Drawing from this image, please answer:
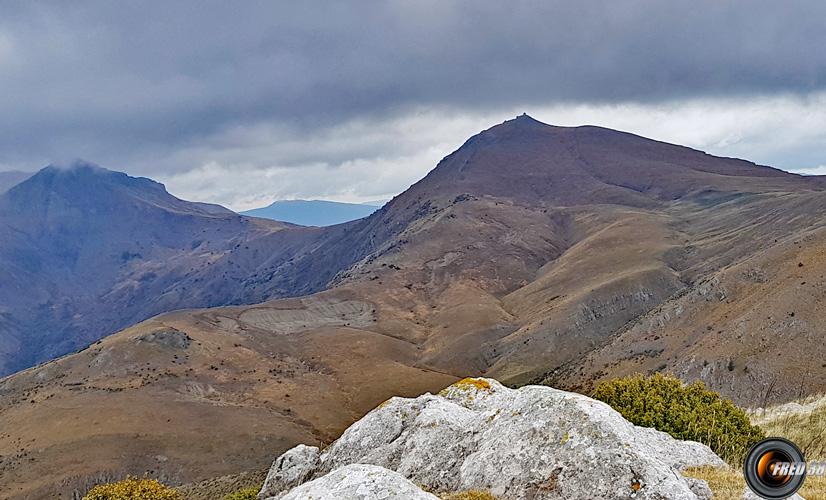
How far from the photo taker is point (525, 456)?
9.94 m

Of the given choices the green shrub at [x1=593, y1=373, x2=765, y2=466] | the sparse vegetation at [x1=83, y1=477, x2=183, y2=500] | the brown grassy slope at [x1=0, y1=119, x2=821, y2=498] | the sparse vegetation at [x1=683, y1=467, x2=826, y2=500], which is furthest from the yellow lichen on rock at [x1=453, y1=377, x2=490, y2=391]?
the brown grassy slope at [x1=0, y1=119, x2=821, y2=498]

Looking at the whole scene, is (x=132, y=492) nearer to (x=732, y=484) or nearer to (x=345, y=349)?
(x=732, y=484)

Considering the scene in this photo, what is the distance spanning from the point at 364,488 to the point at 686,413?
50.6 feet

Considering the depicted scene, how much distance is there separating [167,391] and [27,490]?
32.4 meters

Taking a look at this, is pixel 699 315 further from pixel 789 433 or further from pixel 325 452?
pixel 325 452

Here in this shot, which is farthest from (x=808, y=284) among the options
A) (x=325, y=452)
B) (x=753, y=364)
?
(x=325, y=452)

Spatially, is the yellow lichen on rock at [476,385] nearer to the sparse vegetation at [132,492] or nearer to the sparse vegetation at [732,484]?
the sparse vegetation at [732,484]

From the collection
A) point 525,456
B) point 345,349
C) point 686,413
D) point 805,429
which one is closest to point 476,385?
point 686,413

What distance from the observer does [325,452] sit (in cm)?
1748

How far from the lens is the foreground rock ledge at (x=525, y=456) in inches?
332

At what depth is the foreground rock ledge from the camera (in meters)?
8.43

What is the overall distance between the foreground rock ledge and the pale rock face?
0.7 inches

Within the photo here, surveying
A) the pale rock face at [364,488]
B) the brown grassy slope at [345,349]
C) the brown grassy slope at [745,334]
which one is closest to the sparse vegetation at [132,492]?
the pale rock face at [364,488]

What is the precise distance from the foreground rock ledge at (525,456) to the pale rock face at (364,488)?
17 millimetres
